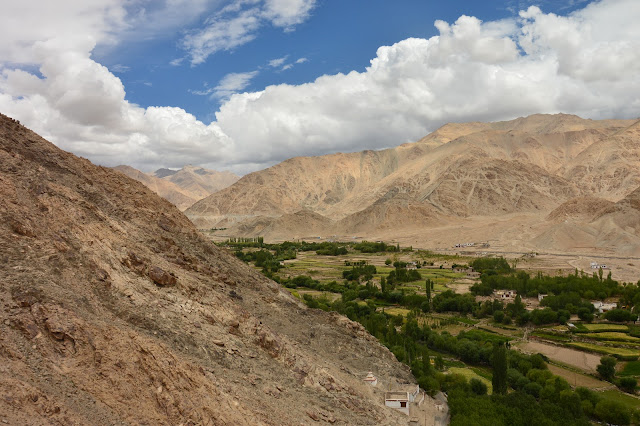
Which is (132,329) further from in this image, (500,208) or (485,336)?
(500,208)

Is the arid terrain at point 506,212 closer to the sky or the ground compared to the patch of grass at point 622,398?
closer to the sky

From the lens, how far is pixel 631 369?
121ft

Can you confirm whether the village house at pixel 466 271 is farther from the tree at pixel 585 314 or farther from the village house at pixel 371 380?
the village house at pixel 371 380

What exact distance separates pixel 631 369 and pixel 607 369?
3.28m

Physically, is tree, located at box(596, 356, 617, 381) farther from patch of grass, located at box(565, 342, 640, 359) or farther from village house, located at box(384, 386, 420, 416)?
village house, located at box(384, 386, 420, 416)

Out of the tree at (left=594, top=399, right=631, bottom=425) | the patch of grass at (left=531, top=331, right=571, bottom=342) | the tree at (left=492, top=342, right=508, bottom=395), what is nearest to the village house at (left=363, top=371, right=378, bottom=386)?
the tree at (left=492, top=342, right=508, bottom=395)

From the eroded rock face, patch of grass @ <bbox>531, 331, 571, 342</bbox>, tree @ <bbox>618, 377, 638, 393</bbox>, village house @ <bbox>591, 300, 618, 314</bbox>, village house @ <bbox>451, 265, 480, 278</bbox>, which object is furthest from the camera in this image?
village house @ <bbox>451, 265, 480, 278</bbox>

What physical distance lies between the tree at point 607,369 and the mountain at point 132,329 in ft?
53.0

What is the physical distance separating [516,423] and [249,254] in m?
75.1

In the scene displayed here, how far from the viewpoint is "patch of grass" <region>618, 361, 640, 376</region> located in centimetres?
3603

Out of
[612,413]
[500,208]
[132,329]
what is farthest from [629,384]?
[500,208]

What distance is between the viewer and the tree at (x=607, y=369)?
35219 millimetres

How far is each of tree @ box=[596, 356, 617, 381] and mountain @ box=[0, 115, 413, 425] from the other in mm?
16156

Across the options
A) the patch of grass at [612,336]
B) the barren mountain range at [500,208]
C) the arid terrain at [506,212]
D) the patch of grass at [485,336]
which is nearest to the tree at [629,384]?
the patch of grass at [485,336]
